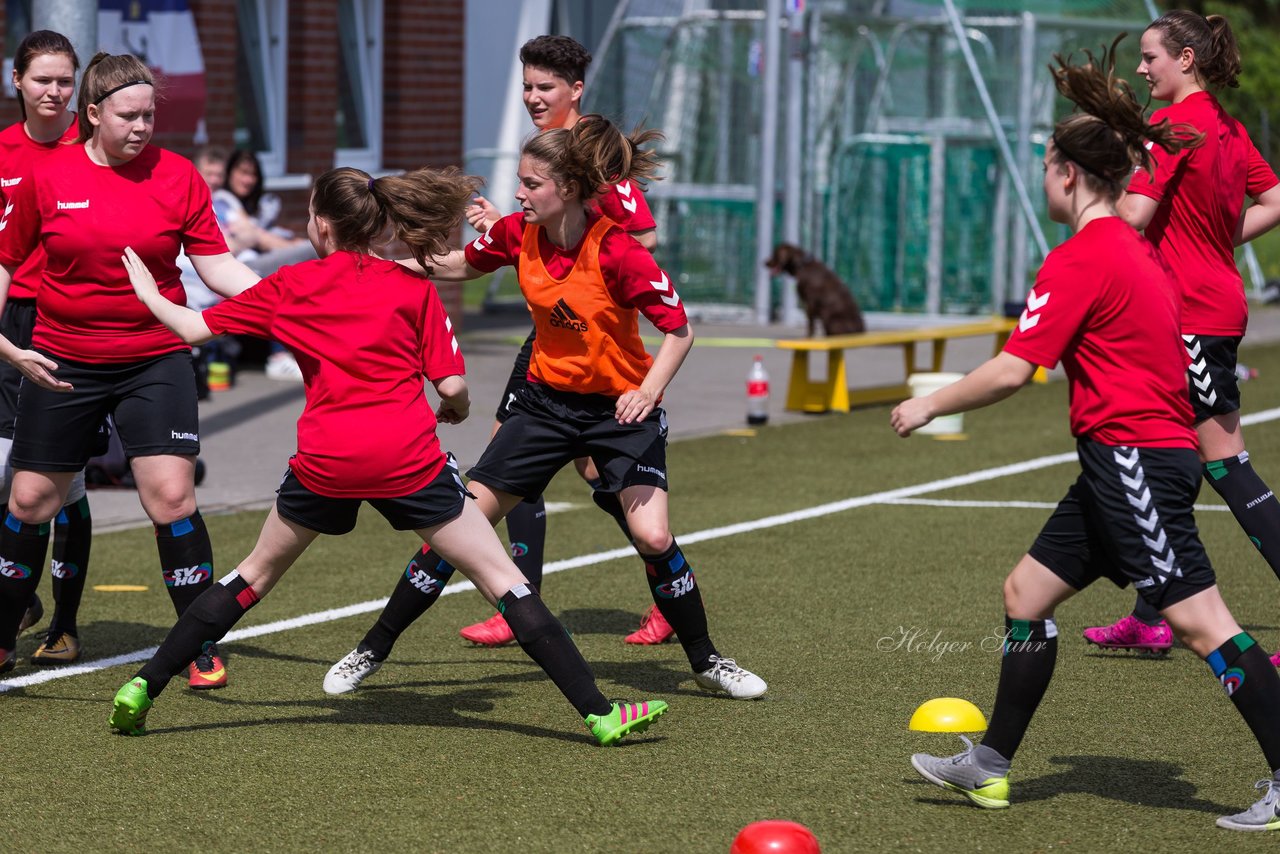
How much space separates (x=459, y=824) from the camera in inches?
191

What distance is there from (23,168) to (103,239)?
54cm

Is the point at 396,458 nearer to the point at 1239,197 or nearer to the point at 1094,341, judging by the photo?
the point at 1094,341

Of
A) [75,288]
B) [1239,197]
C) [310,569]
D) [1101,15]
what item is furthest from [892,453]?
[1101,15]

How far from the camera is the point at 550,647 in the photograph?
215 inches

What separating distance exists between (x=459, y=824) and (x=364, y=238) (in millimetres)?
1634

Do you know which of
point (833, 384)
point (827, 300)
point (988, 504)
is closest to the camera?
point (988, 504)

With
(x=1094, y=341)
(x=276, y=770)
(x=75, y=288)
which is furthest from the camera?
(x=75, y=288)

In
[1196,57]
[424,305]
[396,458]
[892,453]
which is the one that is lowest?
[892,453]

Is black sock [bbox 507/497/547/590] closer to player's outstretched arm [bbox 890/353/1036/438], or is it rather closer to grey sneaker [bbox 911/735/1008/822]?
grey sneaker [bbox 911/735/1008/822]

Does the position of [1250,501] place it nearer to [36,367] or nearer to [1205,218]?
[1205,218]

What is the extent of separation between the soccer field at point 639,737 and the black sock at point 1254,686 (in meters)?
0.26

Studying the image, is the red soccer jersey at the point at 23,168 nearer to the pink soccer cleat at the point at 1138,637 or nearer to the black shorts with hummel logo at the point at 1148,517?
the black shorts with hummel logo at the point at 1148,517

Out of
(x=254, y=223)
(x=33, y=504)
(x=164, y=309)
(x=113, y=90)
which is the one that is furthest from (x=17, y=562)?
(x=254, y=223)

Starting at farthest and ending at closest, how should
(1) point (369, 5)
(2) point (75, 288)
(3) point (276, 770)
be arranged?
(1) point (369, 5) → (2) point (75, 288) → (3) point (276, 770)
